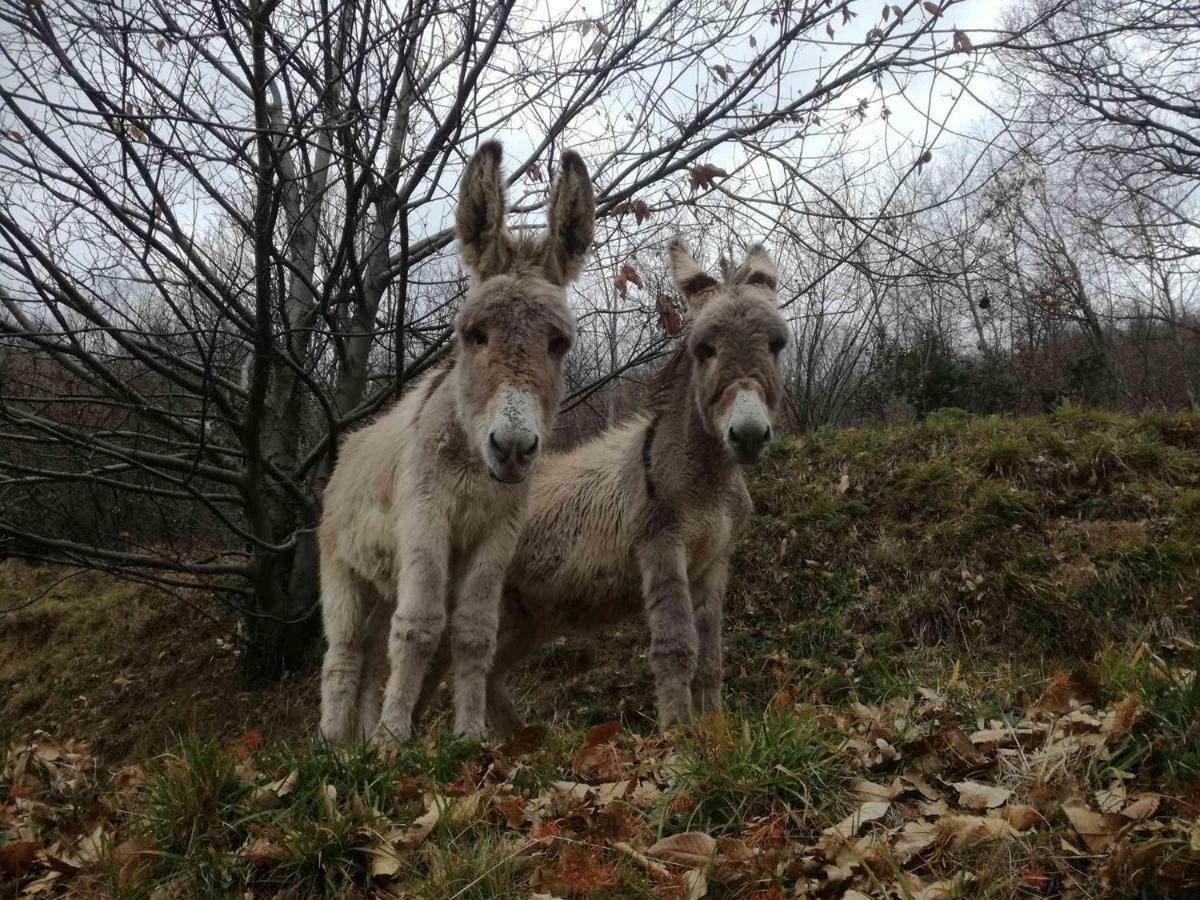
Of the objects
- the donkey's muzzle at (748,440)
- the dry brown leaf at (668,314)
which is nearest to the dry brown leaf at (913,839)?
the donkey's muzzle at (748,440)

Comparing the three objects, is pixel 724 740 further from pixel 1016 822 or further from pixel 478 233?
pixel 478 233

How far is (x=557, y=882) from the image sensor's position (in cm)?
215

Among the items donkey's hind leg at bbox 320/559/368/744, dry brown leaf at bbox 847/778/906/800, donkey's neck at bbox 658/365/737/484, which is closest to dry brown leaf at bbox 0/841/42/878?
donkey's hind leg at bbox 320/559/368/744

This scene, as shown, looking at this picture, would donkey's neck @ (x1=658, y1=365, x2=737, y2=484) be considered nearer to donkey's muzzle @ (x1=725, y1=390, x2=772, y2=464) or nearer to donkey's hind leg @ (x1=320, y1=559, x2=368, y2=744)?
donkey's muzzle @ (x1=725, y1=390, x2=772, y2=464)

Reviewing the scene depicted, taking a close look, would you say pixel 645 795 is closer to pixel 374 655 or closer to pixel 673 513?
Result: pixel 673 513

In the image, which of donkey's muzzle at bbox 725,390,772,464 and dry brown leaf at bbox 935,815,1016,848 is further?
donkey's muzzle at bbox 725,390,772,464

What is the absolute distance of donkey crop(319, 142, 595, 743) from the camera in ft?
11.8

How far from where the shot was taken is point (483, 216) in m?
4.14

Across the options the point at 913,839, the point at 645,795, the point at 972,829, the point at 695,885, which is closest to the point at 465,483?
the point at 645,795

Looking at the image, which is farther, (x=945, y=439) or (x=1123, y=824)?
(x=945, y=439)

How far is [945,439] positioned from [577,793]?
23.9 ft

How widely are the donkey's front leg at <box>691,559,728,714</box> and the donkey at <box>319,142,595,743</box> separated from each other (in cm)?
155

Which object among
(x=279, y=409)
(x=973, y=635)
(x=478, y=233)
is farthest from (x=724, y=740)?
(x=279, y=409)

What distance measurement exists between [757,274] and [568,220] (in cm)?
165
